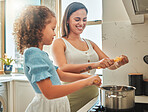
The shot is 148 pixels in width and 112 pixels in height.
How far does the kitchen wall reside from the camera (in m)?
1.43

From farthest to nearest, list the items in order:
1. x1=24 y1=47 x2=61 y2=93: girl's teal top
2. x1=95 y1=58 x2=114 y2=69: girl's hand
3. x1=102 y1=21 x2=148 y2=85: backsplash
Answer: x1=102 y1=21 x2=148 y2=85: backsplash, x1=95 y1=58 x2=114 y2=69: girl's hand, x1=24 y1=47 x2=61 y2=93: girl's teal top

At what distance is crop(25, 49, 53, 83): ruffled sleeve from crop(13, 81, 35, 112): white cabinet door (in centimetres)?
163

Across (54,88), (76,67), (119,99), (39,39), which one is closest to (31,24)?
(39,39)

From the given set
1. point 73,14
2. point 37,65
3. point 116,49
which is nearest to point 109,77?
point 116,49

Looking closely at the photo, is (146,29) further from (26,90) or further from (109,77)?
(26,90)

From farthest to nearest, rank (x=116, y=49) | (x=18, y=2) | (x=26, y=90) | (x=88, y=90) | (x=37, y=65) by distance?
1. (x=18, y=2)
2. (x=26, y=90)
3. (x=116, y=49)
4. (x=88, y=90)
5. (x=37, y=65)

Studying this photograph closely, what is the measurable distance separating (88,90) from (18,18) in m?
0.73

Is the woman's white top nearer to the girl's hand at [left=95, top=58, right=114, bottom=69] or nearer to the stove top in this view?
the girl's hand at [left=95, top=58, right=114, bottom=69]

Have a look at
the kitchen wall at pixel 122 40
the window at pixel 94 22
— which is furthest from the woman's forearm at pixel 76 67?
the window at pixel 94 22

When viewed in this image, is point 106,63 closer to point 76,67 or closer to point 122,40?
point 76,67

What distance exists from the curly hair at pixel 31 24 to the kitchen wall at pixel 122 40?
2.33ft

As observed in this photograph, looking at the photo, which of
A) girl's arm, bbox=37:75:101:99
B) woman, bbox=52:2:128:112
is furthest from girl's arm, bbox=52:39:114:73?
girl's arm, bbox=37:75:101:99

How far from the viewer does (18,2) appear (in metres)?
3.09

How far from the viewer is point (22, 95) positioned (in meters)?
2.44
